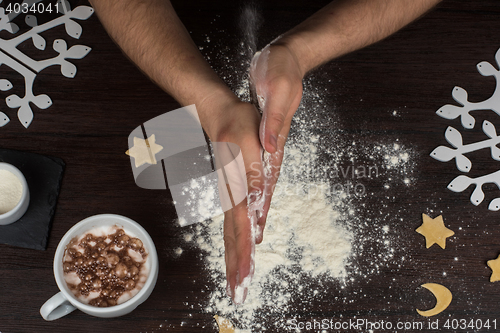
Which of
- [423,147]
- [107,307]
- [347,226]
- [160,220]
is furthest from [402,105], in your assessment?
[107,307]

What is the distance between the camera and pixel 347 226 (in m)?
0.68

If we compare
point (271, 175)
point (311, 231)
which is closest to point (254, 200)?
point (271, 175)

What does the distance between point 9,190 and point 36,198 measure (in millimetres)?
49

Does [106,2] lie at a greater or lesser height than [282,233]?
greater

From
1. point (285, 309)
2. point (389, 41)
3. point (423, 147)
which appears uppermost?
point (389, 41)

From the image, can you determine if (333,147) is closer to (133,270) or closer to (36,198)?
(133,270)

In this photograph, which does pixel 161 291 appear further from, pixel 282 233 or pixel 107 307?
pixel 282 233

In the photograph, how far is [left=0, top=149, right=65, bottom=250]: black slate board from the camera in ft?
2.08

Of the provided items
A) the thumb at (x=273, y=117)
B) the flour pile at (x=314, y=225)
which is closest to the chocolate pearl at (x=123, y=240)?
the flour pile at (x=314, y=225)

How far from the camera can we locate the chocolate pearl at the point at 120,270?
0.55 metres

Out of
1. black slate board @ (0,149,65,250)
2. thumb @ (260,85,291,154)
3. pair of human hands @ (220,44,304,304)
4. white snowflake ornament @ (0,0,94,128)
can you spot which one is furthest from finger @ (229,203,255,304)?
white snowflake ornament @ (0,0,94,128)

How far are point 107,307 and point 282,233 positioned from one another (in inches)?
12.5

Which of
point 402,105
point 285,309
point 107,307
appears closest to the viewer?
point 107,307

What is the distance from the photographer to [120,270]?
551 mm
